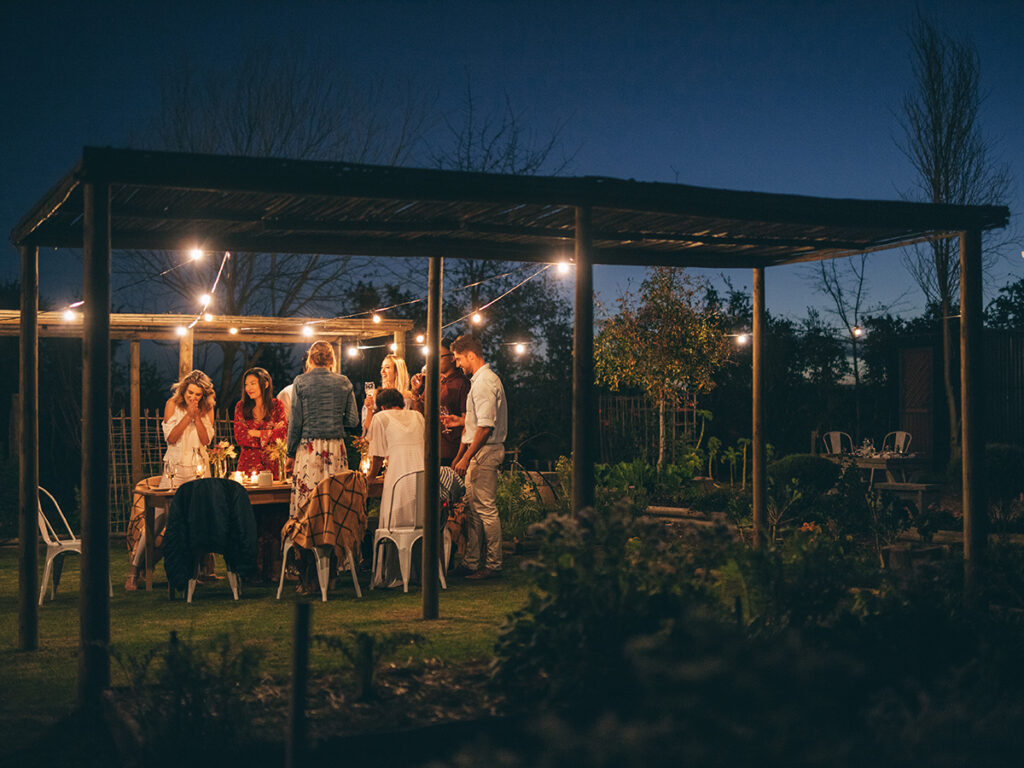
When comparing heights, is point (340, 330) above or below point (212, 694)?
above

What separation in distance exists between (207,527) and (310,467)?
2.93ft

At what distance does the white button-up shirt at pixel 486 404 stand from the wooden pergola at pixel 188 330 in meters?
3.18

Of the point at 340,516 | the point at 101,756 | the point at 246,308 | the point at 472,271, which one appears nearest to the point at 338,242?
the point at 340,516

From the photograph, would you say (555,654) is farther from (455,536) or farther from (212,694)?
(455,536)

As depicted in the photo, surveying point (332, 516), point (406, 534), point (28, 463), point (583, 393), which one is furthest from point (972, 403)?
point (28, 463)

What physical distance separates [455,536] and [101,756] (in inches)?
178

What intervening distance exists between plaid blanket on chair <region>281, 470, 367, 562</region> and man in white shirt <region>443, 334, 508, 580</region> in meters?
1.05

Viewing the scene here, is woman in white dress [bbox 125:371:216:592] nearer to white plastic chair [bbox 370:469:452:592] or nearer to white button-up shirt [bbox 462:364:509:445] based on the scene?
white plastic chair [bbox 370:469:452:592]

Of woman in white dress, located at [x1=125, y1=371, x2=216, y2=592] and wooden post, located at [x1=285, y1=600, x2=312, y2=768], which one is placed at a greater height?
woman in white dress, located at [x1=125, y1=371, x2=216, y2=592]

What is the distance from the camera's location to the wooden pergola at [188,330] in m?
10.3

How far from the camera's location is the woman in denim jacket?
25.1 feet

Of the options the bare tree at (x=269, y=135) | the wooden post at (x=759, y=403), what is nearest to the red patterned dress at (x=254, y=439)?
the wooden post at (x=759, y=403)

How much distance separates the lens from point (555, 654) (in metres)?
3.68

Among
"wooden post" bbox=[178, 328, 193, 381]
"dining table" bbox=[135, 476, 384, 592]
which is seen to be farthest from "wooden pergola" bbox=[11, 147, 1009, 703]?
"wooden post" bbox=[178, 328, 193, 381]
